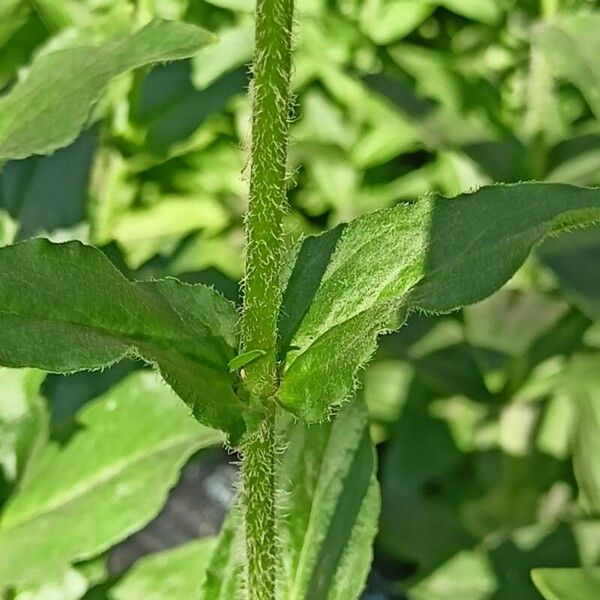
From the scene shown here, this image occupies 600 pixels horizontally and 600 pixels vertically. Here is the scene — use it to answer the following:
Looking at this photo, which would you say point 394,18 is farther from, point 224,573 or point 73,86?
point 224,573

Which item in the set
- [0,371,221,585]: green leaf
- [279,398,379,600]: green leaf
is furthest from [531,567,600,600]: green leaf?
[0,371,221,585]: green leaf

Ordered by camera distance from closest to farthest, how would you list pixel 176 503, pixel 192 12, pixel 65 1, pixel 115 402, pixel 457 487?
pixel 115 402 → pixel 65 1 → pixel 192 12 → pixel 457 487 → pixel 176 503

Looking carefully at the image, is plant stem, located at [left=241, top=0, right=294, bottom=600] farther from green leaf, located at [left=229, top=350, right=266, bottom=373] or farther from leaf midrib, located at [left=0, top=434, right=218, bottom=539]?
leaf midrib, located at [left=0, top=434, right=218, bottom=539]

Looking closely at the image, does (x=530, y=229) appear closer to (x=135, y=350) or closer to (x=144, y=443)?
(x=135, y=350)

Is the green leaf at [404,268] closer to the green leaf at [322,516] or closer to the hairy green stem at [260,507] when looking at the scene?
the hairy green stem at [260,507]

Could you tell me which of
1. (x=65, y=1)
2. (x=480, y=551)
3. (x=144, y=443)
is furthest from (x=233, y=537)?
(x=65, y=1)
